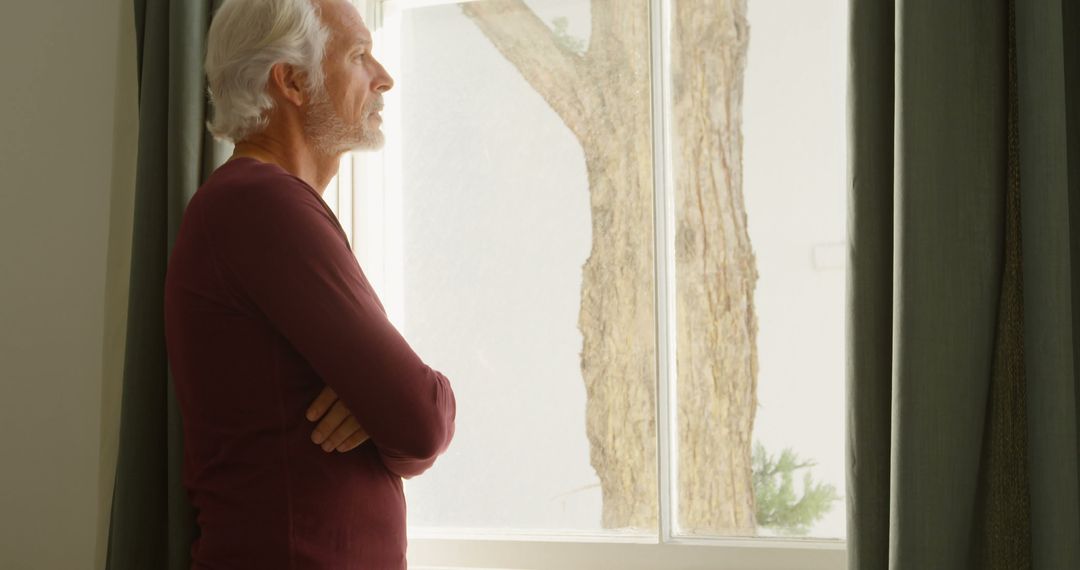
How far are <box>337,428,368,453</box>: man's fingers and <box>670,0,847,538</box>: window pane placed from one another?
2.55 ft

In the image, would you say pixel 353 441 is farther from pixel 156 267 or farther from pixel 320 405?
pixel 156 267

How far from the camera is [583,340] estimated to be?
1893 millimetres

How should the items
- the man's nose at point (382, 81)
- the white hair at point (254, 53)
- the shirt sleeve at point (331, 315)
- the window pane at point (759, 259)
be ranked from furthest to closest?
the window pane at point (759, 259) < the man's nose at point (382, 81) < the white hair at point (254, 53) < the shirt sleeve at point (331, 315)

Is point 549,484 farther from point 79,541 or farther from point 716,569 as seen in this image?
point 79,541

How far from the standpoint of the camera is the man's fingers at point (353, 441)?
47.4 inches

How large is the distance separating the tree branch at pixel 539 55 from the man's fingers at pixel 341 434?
91cm

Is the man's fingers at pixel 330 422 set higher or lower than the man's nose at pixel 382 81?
lower

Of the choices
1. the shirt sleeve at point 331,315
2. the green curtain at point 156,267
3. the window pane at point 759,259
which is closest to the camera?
the shirt sleeve at point 331,315

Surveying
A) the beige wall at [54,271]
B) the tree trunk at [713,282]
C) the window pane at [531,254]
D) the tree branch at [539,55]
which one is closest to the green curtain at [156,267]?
the beige wall at [54,271]

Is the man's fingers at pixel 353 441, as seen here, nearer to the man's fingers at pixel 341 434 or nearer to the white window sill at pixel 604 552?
the man's fingers at pixel 341 434

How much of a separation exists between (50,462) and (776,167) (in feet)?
5.23

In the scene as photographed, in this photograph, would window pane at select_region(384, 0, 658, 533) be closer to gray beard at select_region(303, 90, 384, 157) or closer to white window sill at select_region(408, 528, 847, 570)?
white window sill at select_region(408, 528, 847, 570)

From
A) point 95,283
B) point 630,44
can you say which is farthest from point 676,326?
point 95,283

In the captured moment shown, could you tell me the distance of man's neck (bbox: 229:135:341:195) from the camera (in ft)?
4.54
